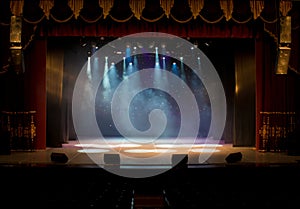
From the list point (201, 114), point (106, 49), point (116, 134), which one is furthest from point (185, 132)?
point (106, 49)

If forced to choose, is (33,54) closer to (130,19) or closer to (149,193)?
(130,19)

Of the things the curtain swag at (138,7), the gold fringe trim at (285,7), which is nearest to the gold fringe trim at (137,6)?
the curtain swag at (138,7)

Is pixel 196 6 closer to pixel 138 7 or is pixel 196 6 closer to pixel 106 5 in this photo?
pixel 138 7

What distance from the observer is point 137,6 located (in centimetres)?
1045

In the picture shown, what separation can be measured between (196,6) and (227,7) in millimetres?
730

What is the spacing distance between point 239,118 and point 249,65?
1645mm

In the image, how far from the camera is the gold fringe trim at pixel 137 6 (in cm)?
1043

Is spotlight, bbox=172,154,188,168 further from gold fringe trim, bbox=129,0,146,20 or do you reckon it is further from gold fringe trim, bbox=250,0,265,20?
gold fringe trim, bbox=250,0,265,20

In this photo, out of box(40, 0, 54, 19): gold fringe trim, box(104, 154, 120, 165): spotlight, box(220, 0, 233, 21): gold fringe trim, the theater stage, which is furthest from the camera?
box(220, 0, 233, 21): gold fringe trim

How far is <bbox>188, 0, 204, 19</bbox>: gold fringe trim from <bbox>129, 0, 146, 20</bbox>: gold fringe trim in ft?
3.70

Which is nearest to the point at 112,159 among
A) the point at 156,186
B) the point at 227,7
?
the point at 156,186

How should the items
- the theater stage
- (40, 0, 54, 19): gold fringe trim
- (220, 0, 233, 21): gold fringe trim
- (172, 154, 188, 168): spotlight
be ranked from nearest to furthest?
the theater stage < (172, 154, 188, 168): spotlight < (40, 0, 54, 19): gold fringe trim < (220, 0, 233, 21): gold fringe trim

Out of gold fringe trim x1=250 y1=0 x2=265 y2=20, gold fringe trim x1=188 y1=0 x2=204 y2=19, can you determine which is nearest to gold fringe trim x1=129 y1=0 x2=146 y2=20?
gold fringe trim x1=188 y1=0 x2=204 y2=19

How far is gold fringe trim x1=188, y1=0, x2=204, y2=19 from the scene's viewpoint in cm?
1044
